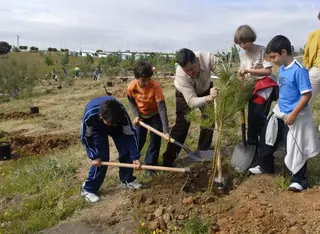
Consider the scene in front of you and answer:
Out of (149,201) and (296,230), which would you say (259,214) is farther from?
(149,201)

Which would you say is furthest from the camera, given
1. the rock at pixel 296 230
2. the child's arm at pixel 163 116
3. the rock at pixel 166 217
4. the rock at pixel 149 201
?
the child's arm at pixel 163 116

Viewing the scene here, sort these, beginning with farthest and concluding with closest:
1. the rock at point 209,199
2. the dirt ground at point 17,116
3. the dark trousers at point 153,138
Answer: the dirt ground at point 17,116
the dark trousers at point 153,138
the rock at point 209,199

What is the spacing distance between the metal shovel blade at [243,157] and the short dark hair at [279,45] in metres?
1.37

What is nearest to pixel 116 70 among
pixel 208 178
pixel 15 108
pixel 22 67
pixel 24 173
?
pixel 22 67

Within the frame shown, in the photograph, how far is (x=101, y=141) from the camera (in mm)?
4734

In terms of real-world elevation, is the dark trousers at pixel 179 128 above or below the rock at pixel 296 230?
above

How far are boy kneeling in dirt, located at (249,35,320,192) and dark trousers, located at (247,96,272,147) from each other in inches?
13.1

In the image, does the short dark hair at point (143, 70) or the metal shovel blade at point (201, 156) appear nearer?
the short dark hair at point (143, 70)

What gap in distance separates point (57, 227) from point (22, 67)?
62.9 ft

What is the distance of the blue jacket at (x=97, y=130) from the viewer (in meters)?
4.49

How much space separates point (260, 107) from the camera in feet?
15.3

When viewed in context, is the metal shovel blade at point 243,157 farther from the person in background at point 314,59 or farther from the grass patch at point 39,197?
the grass patch at point 39,197

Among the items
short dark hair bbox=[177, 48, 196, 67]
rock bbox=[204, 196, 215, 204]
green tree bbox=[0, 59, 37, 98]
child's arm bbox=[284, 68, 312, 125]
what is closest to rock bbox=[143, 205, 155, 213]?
rock bbox=[204, 196, 215, 204]

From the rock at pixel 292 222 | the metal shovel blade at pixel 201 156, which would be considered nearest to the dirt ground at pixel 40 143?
the metal shovel blade at pixel 201 156
